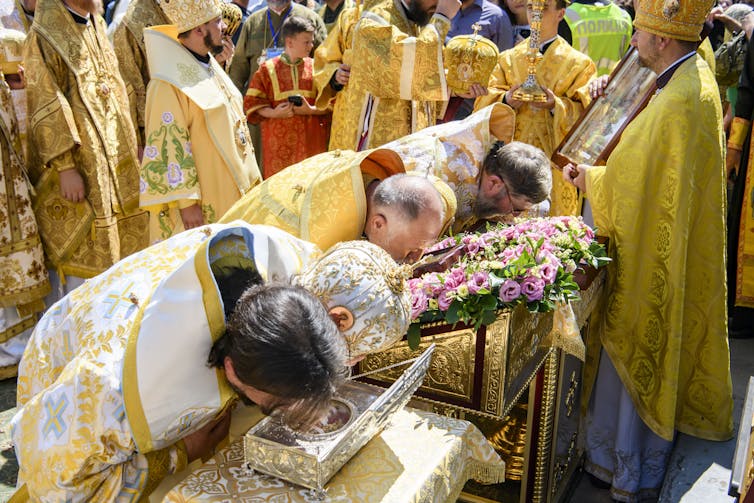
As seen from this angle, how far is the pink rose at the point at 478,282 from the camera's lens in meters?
2.27

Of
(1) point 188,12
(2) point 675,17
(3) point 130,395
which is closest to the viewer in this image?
(3) point 130,395

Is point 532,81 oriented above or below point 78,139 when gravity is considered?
above

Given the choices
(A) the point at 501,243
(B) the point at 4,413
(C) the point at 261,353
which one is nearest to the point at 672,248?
(A) the point at 501,243

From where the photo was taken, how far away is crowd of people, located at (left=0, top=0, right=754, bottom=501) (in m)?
1.53

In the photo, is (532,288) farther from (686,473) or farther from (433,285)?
(686,473)

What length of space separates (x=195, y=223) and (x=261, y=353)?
2671 mm

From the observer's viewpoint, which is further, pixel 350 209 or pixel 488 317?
pixel 350 209

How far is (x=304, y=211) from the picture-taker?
254cm

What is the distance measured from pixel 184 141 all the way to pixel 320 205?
1577 millimetres

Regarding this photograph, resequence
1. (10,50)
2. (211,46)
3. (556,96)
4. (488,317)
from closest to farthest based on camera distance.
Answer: (488,317) → (211,46) → (10,50) → (556,96)

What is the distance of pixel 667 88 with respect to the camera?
118 inches

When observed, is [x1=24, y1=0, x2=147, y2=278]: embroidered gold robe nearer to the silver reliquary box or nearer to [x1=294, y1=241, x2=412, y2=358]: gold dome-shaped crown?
[x1=294, y1=241, x2=412, y2=358]: gold dome-shaped crown

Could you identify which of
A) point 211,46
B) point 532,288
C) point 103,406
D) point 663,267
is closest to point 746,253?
point 663,267

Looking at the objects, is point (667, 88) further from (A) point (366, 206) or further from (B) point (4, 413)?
(B) point (4, 413)
